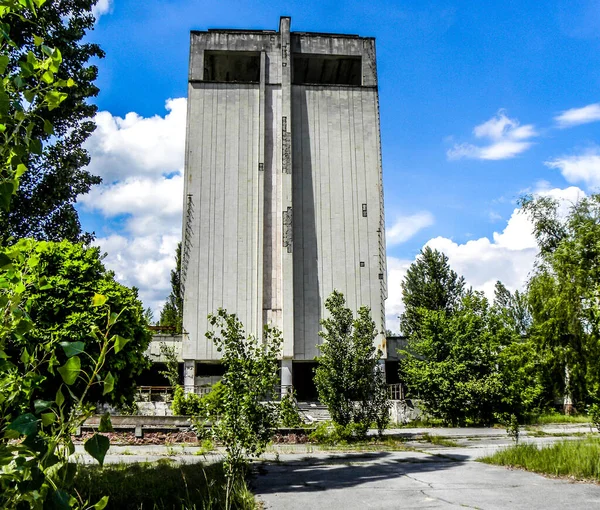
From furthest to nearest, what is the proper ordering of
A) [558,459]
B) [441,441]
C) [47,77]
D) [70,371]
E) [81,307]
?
1. [441,441]
2. [81,307]
3. [558,459]
4. [47,77]
5. [70,371]

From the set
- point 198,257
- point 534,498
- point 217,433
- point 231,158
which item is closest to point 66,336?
point 217,433

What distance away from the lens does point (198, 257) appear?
33406 millimetres

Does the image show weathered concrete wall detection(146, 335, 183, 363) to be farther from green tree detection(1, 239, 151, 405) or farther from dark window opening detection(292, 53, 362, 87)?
green tree detection(1, 239, 151, 405)

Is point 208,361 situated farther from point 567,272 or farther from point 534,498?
point 534,498

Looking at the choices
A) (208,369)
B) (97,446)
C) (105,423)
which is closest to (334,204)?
(208,369)

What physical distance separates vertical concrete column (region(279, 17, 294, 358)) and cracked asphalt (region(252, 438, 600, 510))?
1856cm

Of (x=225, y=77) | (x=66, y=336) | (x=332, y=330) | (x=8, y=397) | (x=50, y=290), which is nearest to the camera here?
(x=8, y=397)

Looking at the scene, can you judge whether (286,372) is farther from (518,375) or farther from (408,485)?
(408,485)

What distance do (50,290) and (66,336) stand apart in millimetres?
1461

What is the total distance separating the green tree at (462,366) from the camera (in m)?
23.9

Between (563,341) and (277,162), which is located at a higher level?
(277,162)

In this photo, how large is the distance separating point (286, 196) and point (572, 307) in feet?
58.6

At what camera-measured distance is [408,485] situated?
9.70 metres

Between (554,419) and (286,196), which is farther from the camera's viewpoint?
(286,196)
